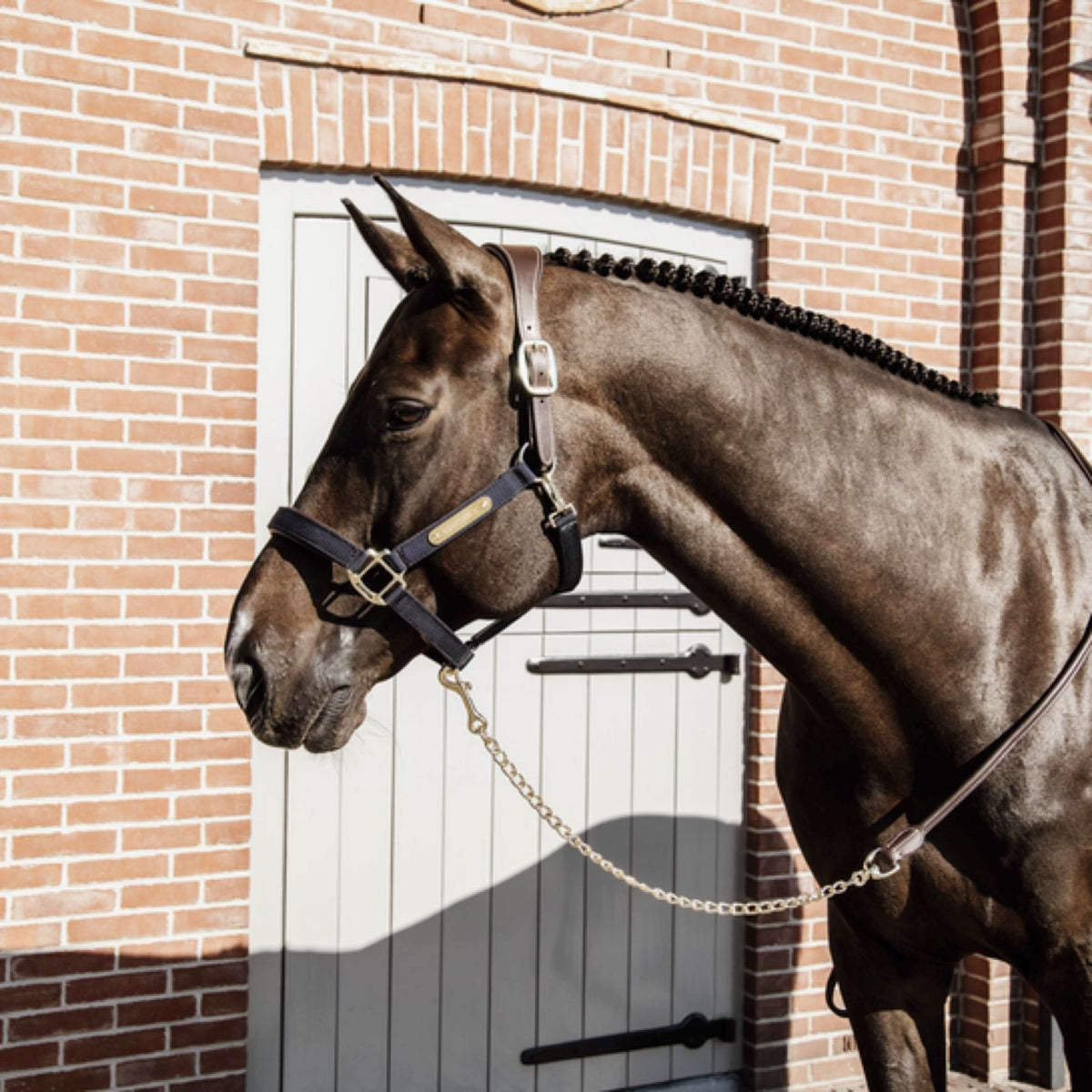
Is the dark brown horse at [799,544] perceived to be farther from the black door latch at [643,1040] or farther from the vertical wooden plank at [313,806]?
the black door latch at [643,1040]

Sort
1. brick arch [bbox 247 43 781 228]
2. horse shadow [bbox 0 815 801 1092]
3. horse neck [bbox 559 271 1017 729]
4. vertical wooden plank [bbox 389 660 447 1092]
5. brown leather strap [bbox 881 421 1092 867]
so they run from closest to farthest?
horse neck [bbox 559 271 1017 729]
brown leather strap [bbox 881 421 1092 867]
horse shadow [bbox 0 815 801 1092]
brick arch [bbox 247 43 781 228]
vertical wooden plank [bbox 389 660 447 1092]

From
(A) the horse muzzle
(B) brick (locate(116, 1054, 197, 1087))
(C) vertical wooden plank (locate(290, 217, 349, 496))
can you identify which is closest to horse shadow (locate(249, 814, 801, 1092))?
(B) brick (locate(116, 1054, 197, 1087))

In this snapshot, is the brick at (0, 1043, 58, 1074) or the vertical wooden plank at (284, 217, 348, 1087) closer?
the brick at (0, 1043, 58, 1074)

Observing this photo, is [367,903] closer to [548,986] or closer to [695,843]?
[548,986]

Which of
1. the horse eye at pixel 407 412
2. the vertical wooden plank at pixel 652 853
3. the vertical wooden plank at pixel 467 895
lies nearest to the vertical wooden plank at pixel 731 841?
the vertical wooden plank at pixel 652 853

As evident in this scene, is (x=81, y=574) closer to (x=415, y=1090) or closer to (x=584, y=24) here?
(x=415, y=1090)

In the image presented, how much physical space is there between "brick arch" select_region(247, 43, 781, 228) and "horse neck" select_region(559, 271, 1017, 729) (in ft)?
6.02

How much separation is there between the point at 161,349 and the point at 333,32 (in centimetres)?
112

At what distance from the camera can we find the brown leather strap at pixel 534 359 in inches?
83.3

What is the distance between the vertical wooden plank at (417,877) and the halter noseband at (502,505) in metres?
1.84

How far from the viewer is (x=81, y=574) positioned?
3.51m

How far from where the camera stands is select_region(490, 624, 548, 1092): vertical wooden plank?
4.11 metres

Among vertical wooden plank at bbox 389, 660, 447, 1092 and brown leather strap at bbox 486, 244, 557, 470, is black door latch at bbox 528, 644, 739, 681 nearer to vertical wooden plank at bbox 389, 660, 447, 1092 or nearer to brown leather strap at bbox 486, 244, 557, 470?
vertical wooden plank at bbox 389, 660, 447, 1092

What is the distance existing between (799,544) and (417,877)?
220 cm
